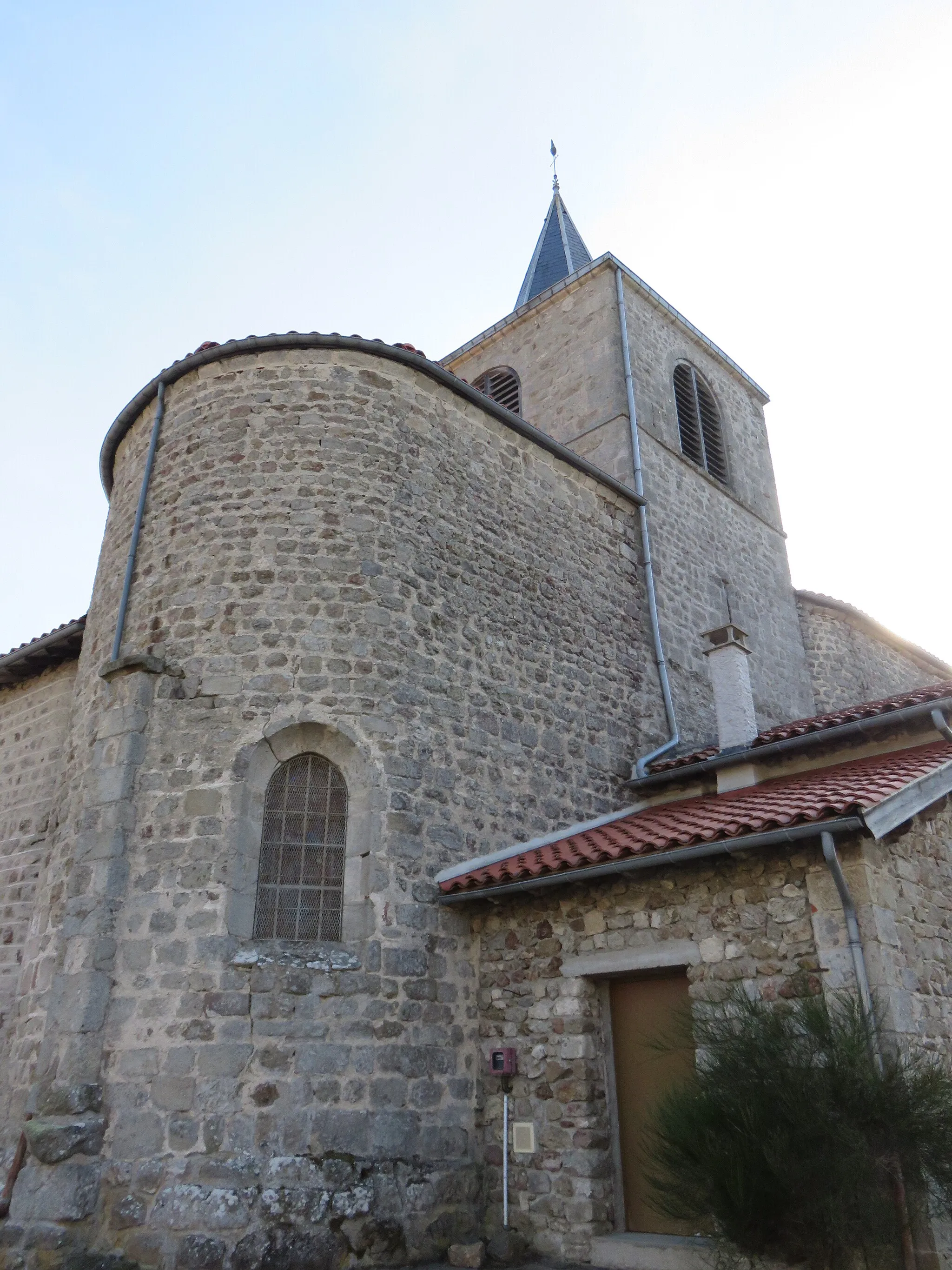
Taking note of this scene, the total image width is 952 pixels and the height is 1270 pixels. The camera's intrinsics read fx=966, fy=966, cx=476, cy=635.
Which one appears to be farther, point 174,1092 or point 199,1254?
point 174,1092

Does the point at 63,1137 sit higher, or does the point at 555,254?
the point at 555,254

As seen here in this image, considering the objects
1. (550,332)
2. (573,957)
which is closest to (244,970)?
(573,957)

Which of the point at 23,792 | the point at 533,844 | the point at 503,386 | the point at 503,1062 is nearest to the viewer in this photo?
the point at 503,1062

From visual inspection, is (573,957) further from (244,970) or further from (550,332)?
(550,332)

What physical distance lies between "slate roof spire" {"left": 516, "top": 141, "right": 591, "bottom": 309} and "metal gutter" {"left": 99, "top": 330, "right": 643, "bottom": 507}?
8.67 meters

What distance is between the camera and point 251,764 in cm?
754

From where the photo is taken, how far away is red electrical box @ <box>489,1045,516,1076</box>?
743cm

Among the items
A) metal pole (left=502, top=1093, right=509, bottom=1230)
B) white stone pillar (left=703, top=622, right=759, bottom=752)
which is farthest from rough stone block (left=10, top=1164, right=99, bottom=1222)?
white stone pillar (left=703, top=622, right=759, bottom=752)

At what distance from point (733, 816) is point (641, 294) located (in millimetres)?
11070

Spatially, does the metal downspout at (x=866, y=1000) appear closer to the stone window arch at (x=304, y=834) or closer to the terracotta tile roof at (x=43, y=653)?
the stone window arch at (x=304, y=834)

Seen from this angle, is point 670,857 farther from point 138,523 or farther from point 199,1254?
point 138,523

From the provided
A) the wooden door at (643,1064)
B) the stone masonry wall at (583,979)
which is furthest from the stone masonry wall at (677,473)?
the wooden door at (643,1064)

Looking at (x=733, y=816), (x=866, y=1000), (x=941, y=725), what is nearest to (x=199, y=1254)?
(x=866, y=1000)

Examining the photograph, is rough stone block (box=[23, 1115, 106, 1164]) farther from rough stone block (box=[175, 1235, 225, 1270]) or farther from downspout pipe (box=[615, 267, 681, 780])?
downspout pipe (box=[615, 267, 681, 780])
